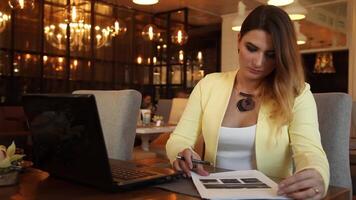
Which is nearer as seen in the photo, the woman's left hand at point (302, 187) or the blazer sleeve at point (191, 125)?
the woman's left hand at point (302, 187)

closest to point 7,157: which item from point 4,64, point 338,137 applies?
point 338,137

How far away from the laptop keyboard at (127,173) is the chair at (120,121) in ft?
1.88

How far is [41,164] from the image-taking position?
102cm

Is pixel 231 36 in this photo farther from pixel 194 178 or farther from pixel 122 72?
pixel 194 178

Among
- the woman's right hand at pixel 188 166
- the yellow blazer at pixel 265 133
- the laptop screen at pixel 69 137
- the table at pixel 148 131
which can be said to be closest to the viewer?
the laptop screen at pixel 69 137

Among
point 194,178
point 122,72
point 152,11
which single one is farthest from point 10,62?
point 194,178

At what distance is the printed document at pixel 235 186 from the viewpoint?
31.1 inches

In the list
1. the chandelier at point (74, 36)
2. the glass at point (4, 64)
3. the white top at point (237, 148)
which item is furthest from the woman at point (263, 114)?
the glass at point (4, 64)

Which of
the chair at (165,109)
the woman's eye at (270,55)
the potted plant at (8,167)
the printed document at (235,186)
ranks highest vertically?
the woman's eye at (270,55)

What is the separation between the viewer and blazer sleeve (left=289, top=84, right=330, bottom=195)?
1064 millimetres

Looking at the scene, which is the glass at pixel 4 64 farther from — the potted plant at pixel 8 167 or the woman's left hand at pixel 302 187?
the woman's left hand at pixel 302 187

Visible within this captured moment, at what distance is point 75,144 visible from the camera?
32.1 inches

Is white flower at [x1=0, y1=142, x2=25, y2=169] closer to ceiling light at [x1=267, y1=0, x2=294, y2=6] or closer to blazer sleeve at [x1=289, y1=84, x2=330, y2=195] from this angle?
blazer sleeve at [x1=289, y1=84, x2=330, y2=195]

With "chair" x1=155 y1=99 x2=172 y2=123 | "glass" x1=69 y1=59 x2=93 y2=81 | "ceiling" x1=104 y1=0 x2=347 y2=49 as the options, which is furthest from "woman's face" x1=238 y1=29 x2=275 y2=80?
"glass" x1=69 y1=59 x2=93 y2=81
